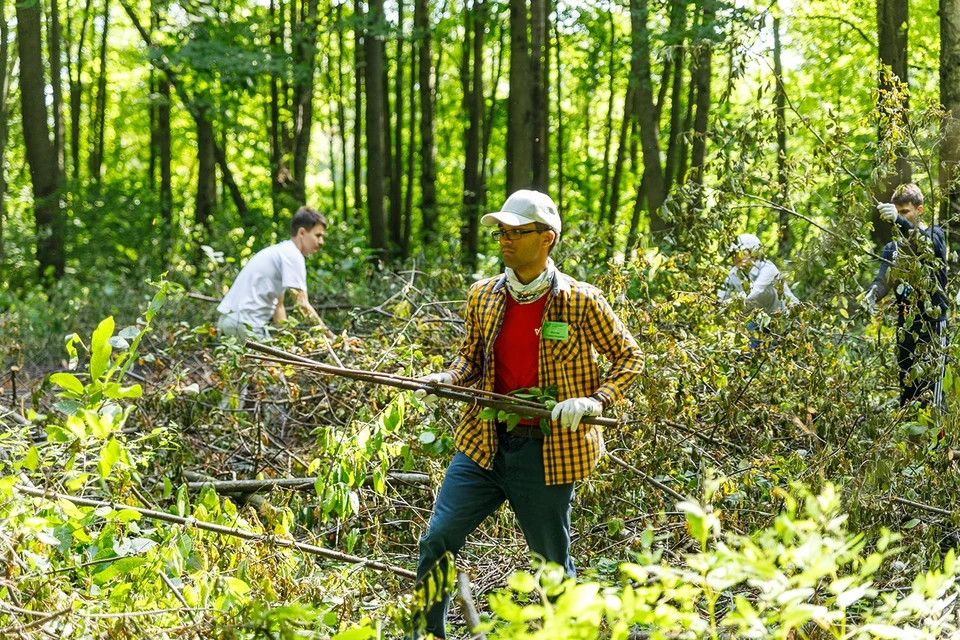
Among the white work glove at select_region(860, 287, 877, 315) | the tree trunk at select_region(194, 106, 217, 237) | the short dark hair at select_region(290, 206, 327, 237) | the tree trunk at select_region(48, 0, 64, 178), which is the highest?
the tree trunk at select_region(48, 0, 64, 178)

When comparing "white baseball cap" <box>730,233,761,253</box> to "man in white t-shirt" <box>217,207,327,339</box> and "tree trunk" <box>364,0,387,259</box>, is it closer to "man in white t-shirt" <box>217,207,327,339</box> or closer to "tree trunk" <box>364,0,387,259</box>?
"man in white t-shirt" <box>217,207,327,339</box>

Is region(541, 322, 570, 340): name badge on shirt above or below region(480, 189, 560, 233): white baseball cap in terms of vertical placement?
below

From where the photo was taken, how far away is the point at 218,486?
19.0 ft

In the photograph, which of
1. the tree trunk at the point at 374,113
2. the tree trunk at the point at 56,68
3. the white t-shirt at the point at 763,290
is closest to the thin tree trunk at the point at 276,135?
the tree trunk at the point at 374,113

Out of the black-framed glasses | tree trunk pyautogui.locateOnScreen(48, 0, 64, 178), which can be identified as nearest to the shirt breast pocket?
the black-framed glasses

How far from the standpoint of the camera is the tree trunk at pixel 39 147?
15.0 m

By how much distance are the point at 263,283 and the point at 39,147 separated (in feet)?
33.5

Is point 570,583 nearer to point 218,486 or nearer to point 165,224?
point 218,486

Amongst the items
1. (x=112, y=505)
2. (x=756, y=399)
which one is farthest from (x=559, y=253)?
(x=112, y=505)

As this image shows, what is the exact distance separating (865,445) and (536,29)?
7.33m

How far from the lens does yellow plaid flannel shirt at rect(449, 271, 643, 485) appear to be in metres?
3.81

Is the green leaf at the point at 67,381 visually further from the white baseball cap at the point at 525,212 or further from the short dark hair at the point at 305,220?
the short dark hair at the point at 305,220

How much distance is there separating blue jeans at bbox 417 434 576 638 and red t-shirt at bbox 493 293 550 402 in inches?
9.0

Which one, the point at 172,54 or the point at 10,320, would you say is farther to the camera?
the point at 172,54
